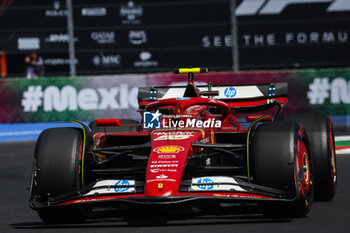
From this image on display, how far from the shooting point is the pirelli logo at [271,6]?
1970 cm

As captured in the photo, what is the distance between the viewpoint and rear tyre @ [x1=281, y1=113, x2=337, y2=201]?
8742 millimetres

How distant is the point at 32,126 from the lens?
21.8 meters

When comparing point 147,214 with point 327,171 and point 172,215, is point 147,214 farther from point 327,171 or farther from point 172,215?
point 327,171

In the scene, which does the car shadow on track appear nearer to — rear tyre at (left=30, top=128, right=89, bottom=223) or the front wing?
Answer: rear tyre at (left=30, top=128, right=89, bottom=223)

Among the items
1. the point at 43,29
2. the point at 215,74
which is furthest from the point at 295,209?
the point at 43,29

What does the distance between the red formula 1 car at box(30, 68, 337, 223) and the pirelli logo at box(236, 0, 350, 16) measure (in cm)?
1093

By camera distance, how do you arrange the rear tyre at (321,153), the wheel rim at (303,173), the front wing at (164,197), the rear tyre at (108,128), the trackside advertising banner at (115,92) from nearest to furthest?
the front wing at (164,197)
the wheel rim at (303,173)
the rear tyre at (321,153)
the rear tyre at (108,128)
the trackside advertising banner at (115,92)

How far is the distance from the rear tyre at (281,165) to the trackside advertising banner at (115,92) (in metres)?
11.7

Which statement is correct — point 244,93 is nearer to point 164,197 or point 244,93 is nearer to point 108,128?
point 108,128

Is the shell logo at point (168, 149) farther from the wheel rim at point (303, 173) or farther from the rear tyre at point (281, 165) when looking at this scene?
the wheel rim at point (303, 173)

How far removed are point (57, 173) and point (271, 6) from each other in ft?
41.6

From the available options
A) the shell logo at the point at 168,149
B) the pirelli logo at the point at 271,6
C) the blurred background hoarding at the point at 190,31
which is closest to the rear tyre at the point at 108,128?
the shell logo at the point at 168,149

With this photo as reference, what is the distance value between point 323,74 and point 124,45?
4.27 m

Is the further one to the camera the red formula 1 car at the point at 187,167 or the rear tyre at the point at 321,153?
the rear tyre at the point at 321,153
